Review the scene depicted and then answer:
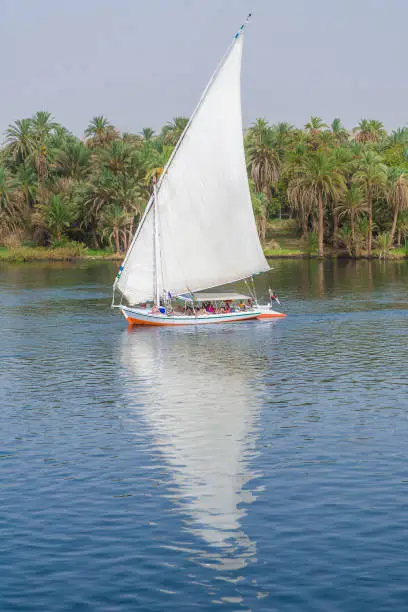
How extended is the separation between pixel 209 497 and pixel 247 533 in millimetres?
3354

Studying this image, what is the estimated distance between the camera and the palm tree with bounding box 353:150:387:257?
148625 mm

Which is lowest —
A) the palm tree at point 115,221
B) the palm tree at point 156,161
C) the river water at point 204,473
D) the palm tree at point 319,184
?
the river water at point 204,473

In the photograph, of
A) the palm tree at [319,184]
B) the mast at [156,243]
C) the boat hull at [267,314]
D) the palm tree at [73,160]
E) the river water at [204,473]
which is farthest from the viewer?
the palm tree at [73,160]

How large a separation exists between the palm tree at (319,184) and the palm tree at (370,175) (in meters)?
3.29

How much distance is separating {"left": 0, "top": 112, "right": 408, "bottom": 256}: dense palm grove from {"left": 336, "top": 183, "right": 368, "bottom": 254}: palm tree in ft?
0.65

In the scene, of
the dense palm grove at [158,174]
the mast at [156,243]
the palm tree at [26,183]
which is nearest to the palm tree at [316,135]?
the dense palm grove at [158,174]

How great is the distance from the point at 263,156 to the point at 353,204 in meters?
30.8

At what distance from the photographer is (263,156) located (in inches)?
6949

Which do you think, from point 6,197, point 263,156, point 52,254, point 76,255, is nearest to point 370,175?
point 263,156

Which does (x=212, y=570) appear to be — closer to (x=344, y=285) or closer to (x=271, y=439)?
(x=271, y=439)

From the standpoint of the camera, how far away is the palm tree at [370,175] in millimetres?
148625

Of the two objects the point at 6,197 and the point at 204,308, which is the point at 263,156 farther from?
the point at 204,308

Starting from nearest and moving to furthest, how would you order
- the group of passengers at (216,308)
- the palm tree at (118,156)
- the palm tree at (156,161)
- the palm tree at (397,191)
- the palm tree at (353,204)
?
the group of passengers at (216,308), the palm tree at (397,191), the palm tree at (353,204), the palm tree at (118,156), the palm tree at (156,161)

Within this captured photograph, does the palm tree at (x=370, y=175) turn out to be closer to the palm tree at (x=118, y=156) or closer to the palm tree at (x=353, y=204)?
the palm tree at (x=353, y=204)
